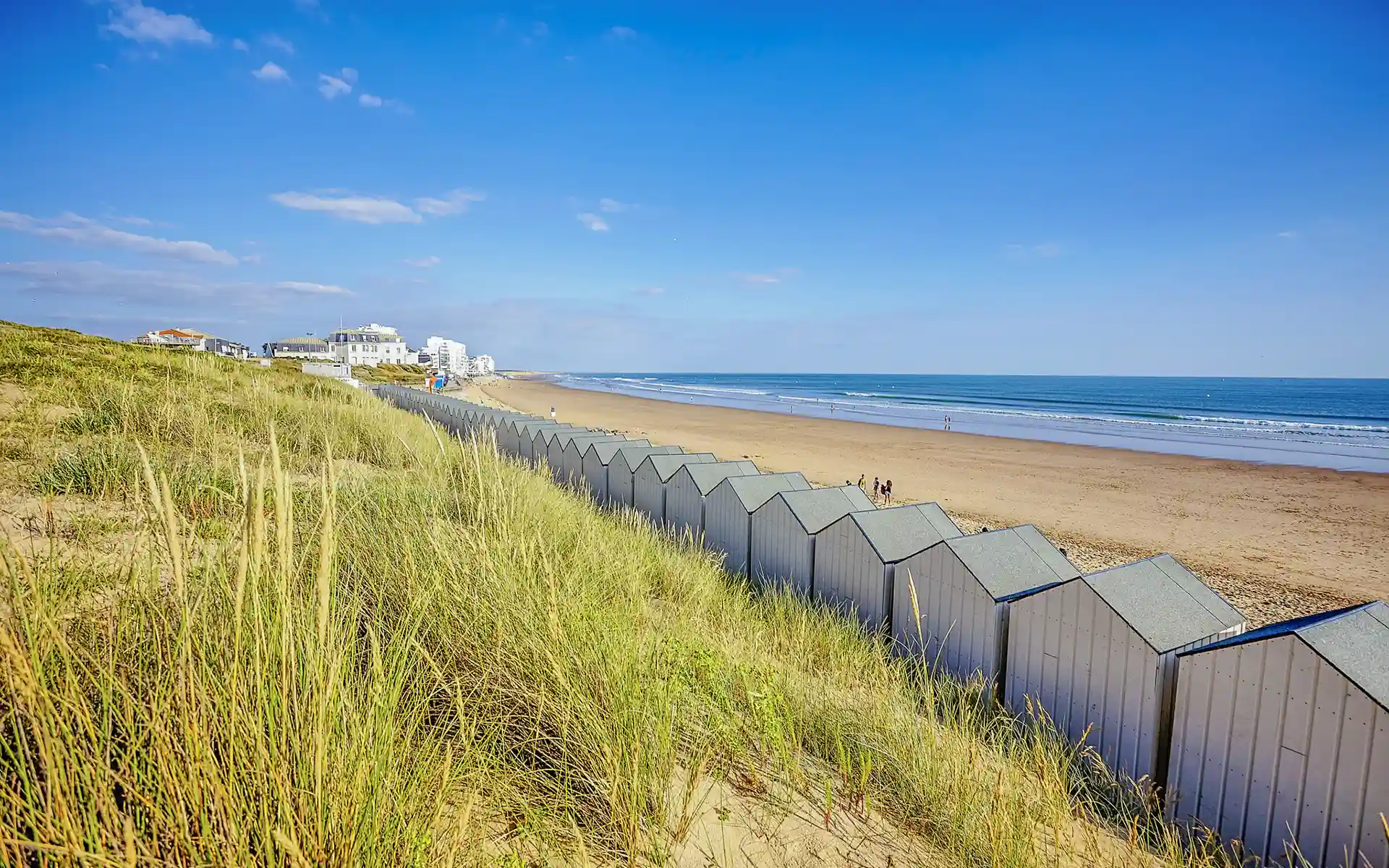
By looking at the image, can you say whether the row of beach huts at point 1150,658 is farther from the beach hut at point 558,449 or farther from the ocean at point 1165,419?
the ocean at point 1165,419

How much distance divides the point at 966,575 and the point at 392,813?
4.74 metres

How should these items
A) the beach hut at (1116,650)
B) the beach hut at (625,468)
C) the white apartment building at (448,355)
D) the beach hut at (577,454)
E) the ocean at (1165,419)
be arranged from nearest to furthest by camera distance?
1. the beach hut at (1116,650)
2. the beach hut at (625,468)
3. the beach hut at (577,454)
4. the ocean at (1165,419)
5. the white apartment building at (448,355)

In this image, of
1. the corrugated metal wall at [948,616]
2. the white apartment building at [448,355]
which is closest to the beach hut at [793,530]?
the corrugated metal wall at [948,616]

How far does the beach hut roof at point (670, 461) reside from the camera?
31.9ft

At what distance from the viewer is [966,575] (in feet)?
17.9

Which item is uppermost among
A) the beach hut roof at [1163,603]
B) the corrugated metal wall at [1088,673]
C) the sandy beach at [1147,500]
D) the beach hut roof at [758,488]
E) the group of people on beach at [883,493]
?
the beach hut roof at [758,488]

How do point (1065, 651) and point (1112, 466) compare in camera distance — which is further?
point (1112, 466)

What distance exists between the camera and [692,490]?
902 cm

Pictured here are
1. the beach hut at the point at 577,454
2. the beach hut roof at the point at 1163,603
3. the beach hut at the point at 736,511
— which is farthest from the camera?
the beach hut at the point at 577,454

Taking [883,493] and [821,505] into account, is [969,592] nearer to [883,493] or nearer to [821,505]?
[821,505]

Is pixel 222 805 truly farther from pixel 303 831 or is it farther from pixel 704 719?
pixel 704 719

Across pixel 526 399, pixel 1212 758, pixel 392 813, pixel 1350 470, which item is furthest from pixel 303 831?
pixel 526 399

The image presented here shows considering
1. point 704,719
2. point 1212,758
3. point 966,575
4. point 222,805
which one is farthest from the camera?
point 966,575

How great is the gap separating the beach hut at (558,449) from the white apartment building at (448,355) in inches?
5376
